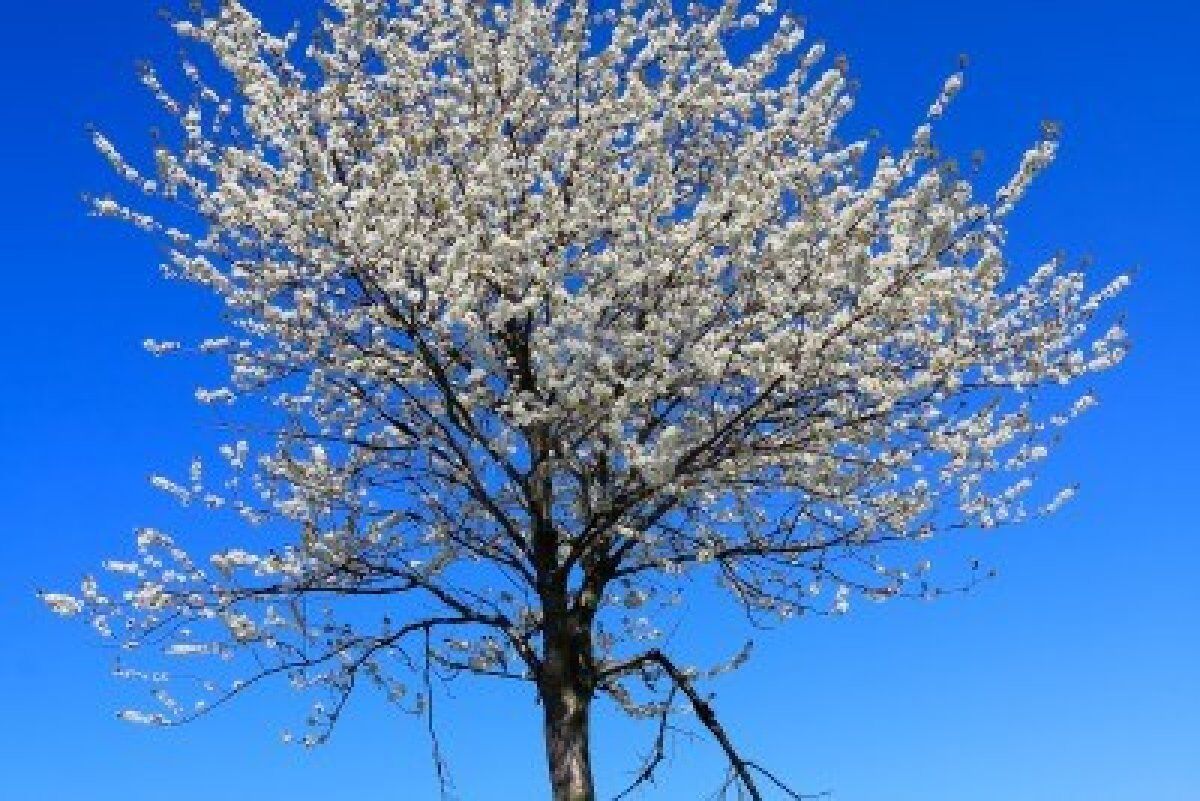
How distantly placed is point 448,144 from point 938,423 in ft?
17.9

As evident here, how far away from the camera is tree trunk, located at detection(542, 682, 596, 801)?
13.9 m

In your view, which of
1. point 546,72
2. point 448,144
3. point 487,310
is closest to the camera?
point 487,310

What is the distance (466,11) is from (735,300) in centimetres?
399

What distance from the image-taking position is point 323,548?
47.8 feet

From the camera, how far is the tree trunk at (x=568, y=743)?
45.7 feet

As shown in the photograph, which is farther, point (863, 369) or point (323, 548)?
point (323, 548)

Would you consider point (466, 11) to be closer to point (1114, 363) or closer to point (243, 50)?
point (243, 50)

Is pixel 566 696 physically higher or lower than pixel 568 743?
higher

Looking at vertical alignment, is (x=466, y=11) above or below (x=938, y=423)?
above

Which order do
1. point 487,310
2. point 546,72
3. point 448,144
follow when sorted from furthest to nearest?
point 546,72 < point 448,144 < point 487,310

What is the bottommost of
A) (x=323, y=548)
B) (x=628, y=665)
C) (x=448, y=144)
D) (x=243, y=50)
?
(x=628, y=665)

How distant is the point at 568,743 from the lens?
14078mm

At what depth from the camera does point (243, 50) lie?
1457 centimetres

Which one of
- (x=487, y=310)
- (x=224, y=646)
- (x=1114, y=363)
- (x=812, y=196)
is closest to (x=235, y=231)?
(x=487, y=310)
